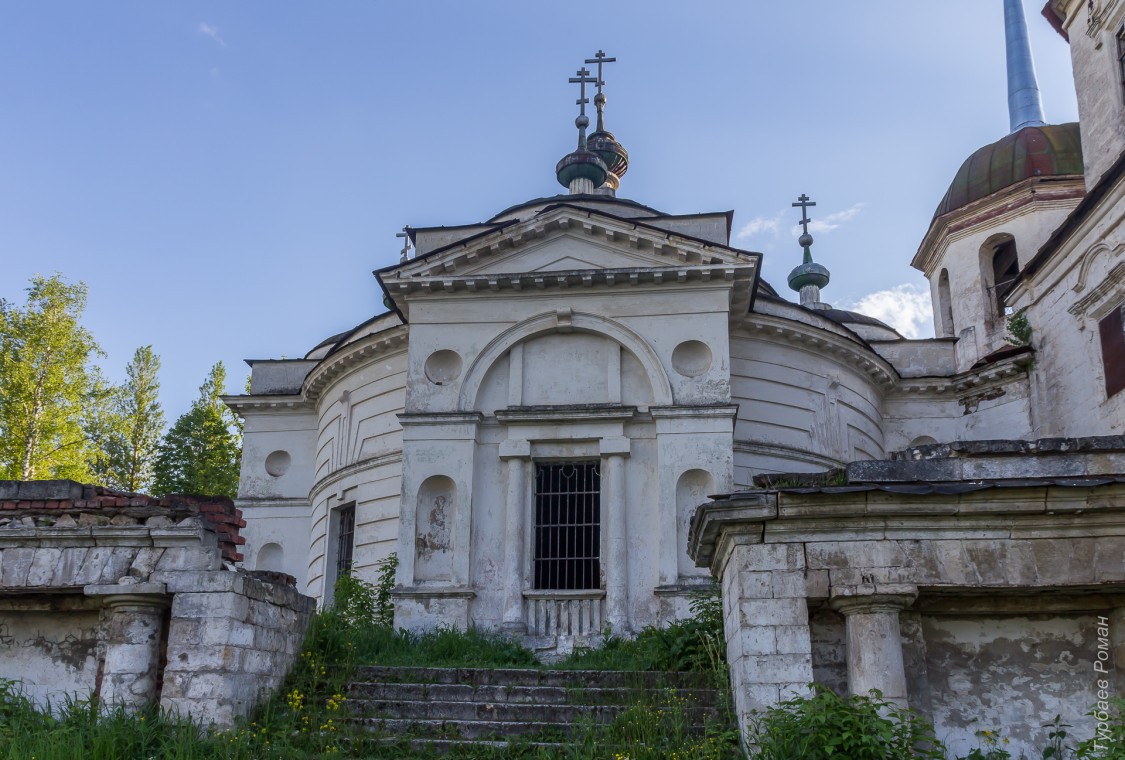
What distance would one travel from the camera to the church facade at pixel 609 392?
55.4ft

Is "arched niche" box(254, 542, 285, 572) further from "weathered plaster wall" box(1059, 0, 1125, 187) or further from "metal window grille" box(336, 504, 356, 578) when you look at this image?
"weathered plaster wall" box(1059, 0, 1125, 187)

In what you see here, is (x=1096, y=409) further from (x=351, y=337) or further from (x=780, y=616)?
(x=351, y=337)

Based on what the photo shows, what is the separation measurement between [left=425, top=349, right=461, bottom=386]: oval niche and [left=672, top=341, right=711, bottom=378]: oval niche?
3.84m

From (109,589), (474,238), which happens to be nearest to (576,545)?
(474,238)

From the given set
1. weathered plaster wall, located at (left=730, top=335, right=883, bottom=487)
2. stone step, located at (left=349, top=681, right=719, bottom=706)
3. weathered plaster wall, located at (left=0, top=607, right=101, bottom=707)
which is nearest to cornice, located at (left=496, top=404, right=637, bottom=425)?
weathered plaster wall, located at (left=730, top=335, right=883, bottom=487)

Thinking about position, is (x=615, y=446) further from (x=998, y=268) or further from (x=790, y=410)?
(x=998, y=268)

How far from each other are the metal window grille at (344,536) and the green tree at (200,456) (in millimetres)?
15540

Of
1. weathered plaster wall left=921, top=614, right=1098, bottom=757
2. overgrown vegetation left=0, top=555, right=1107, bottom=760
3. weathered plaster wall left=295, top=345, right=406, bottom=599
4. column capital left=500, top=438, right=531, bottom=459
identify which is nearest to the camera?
overgrown vegetation left=0, top=555, right=1107, bottom=760

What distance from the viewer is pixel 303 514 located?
24281mm

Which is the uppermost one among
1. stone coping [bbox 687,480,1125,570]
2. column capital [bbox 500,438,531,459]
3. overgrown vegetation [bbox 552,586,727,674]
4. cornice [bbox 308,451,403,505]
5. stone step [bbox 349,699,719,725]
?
cornice [bbox 308,451,403,505]

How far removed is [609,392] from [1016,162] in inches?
560

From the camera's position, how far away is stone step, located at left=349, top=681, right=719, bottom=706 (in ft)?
36.1

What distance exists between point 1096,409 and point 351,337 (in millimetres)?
15656

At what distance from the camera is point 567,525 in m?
17.4
